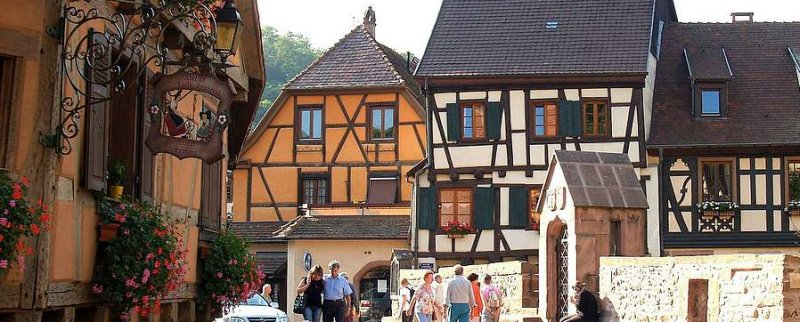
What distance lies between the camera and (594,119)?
36469 mm

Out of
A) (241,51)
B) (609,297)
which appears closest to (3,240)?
(241,51)

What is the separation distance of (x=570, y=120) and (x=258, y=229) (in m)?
11.9

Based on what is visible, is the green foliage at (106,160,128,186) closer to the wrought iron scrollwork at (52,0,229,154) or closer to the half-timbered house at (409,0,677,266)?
the wrought iron scrollwork at (52,0,229,154)

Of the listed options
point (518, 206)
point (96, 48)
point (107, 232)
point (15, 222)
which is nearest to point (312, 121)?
point (518, 206)

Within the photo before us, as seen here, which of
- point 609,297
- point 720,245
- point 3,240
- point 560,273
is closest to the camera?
point 3,240

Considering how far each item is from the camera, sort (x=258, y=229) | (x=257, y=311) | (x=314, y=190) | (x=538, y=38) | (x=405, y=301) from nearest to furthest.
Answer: (x=257, y=311) → (x=405, y=301) → (x=538, y=38) → (x=258, y=229) → (x=314, y=190)

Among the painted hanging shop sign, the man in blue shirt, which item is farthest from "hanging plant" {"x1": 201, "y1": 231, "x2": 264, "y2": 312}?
the painted hanging shop sign

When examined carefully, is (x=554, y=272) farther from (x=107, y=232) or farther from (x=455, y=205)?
(x=455, y=205)

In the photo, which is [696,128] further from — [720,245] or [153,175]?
[153,175]

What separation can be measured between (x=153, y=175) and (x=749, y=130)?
82.5ft

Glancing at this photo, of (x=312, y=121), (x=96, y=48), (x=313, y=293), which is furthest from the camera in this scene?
(x=312, y=121)

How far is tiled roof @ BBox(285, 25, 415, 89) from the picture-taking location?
44062mm

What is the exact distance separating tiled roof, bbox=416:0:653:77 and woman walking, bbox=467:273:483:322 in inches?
525

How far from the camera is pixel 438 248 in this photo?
37219 mm
